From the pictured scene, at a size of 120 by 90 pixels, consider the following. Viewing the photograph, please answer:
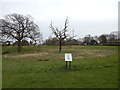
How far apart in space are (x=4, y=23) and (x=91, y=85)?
33.0 meters

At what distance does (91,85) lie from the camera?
680 centimetres

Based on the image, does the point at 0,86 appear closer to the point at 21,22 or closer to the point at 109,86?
the point at 109,86

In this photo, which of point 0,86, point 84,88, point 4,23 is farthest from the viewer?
point 4,23

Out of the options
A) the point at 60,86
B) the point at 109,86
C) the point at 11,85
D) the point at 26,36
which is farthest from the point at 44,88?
the point at 26,36

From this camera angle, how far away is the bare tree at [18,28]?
35.9 metres

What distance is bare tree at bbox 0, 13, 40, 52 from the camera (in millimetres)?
35938

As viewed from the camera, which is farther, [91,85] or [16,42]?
[16,42]

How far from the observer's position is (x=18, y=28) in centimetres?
3728

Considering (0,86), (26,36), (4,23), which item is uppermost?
(4,23)

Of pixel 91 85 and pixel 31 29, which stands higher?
pixel 31 29

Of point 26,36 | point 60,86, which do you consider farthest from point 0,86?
point 26,36

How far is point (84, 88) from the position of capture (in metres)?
6.40

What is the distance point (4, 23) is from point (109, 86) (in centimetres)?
3344

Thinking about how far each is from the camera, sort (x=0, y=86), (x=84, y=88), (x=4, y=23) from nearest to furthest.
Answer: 1. (x=84, y=88)
2. (x=0, y=86)
3. (x=4, y=23)
